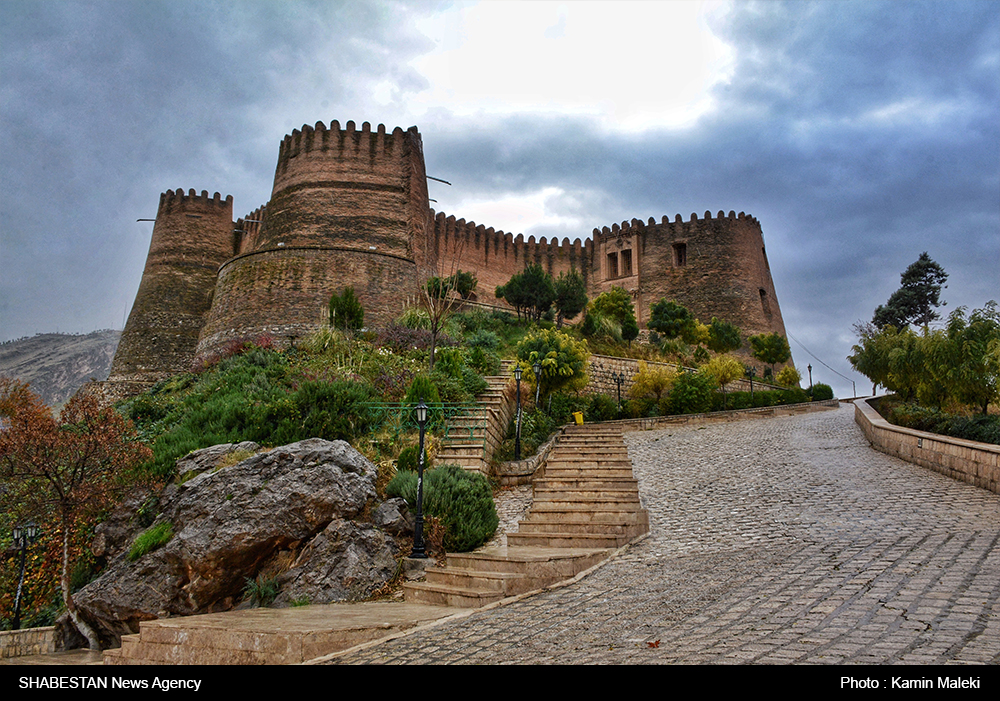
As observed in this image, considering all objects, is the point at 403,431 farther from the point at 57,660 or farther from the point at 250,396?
the point at 57,660

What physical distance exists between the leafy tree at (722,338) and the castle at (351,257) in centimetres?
371

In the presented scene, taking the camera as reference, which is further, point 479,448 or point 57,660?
point 479,448

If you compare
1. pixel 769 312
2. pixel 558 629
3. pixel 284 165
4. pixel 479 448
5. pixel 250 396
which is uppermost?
pixel 284 165

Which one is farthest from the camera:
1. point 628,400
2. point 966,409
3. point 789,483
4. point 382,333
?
point 628,400

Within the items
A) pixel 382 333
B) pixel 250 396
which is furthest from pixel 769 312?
pixel 250 396

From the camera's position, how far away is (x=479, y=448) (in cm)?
1069

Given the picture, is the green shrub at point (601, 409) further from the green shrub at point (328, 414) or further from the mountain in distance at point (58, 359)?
the mountain in distance at point (58, 359)

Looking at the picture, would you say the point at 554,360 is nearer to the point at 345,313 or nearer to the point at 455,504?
the point at 345,313

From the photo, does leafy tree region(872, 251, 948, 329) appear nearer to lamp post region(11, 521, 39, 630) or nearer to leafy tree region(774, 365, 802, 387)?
leafy tree region(774, 365, 802, 387)

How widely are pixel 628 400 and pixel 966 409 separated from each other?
844cm

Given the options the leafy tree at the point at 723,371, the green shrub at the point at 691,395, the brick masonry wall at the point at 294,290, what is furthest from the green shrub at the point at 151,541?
the leafy tree at the point at 723,371

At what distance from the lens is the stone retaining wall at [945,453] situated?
29.2ft

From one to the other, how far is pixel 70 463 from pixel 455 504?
5.08 m

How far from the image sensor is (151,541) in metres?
7.11
